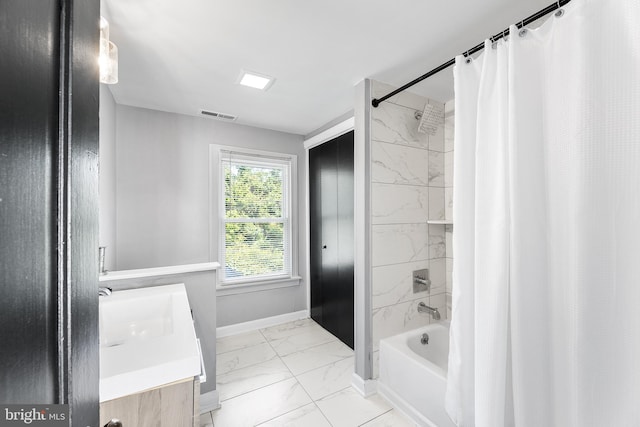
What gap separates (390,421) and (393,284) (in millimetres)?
864

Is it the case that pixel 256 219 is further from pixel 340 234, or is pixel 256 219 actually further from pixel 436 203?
pixel 436 203

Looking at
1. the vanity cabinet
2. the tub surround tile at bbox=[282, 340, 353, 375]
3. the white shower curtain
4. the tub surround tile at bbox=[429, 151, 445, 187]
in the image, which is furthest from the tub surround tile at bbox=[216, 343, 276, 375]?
the tub surround tile at bbox=[429, 151, 445, 187]

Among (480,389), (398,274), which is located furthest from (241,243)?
(480,389)

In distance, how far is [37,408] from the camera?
30 cm

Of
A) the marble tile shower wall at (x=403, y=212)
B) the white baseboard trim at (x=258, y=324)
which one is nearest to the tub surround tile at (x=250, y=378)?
the white baseboard trim at (x=258, y=324)

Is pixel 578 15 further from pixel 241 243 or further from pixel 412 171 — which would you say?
pixel 241 243

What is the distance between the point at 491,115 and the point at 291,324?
284cm

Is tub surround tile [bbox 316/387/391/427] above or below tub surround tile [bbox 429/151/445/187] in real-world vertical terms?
below

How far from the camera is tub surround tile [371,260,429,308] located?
6.51 ft

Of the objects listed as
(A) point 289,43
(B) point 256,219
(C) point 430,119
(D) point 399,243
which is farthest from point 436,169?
(B) point 256,219

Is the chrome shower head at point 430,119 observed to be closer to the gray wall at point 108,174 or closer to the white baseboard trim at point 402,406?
the white baseboard trim at point 402,406

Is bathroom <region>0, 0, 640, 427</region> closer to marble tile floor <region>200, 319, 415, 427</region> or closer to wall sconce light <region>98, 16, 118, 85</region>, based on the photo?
marble tile floor <region>200, 319, 415, 427</region>

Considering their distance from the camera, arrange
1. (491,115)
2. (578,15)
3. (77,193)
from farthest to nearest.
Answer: (491,115), (578,15), (77,193)

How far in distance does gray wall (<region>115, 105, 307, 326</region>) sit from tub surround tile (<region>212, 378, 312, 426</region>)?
3.61ft
